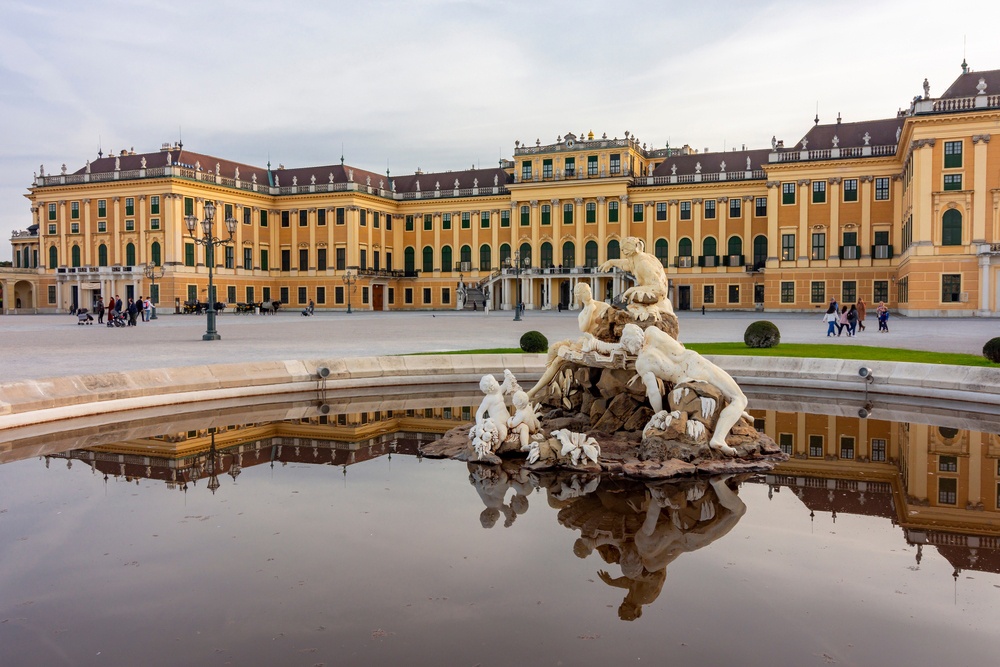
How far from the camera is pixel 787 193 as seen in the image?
5094cm

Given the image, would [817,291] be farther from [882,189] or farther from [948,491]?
[948,491]

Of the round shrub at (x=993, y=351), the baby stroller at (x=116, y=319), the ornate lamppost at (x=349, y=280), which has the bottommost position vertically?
the round shrub at (x=993, y=351)

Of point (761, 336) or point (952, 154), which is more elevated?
point (952, 154)

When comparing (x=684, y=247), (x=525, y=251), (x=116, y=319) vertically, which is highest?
(x=525, y=251)

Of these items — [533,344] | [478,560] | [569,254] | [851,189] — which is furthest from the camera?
[569,254]

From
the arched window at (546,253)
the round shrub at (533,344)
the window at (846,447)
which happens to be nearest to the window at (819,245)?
the arched window at (546,253)

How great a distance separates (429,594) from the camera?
4227 mm

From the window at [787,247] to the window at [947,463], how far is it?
4626 cm

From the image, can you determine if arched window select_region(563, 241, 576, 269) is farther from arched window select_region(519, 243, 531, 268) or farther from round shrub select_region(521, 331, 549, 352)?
round shrub select_region(521, 331, 549, 352)

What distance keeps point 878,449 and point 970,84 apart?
1562 inches

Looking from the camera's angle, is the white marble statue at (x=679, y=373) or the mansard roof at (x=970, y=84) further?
the mansard roof at (x=970, y=84)

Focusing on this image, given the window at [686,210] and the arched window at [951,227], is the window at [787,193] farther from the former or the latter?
the arched window at [951,227]

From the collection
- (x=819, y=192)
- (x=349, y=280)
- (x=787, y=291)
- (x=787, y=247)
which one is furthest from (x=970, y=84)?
(x=349, y=280)

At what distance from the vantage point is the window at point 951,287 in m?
37.2
